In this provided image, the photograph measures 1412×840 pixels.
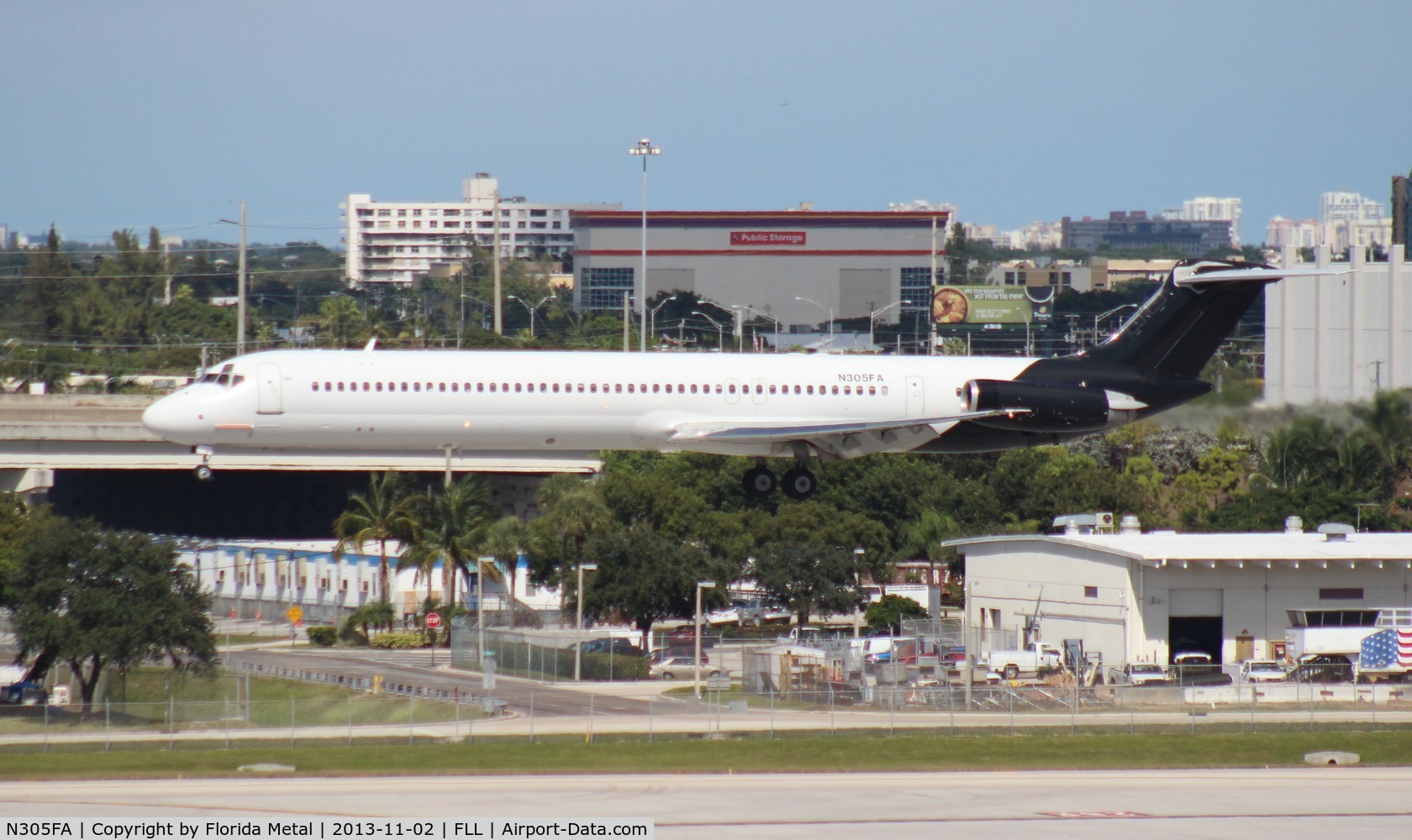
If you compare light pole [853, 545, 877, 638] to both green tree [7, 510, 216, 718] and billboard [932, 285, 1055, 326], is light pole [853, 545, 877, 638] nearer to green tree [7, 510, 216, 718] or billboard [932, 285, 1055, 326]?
green tree [7, 510, 216, 718]

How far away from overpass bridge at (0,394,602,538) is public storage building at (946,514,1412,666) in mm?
26135

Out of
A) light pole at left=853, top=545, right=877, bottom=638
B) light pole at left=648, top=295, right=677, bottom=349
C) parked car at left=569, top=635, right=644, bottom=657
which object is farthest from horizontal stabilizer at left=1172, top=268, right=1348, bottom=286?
light pole at left=648, top=295, right=677, bottom=349

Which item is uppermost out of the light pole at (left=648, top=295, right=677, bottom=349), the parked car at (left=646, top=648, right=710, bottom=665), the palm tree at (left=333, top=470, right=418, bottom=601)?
the light pole at (left=648, top=295, right=677, bottom=349)

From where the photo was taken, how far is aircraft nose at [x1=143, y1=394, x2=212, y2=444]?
41812 millimetres

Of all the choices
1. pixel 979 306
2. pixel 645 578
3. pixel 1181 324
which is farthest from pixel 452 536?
pixel 979 306

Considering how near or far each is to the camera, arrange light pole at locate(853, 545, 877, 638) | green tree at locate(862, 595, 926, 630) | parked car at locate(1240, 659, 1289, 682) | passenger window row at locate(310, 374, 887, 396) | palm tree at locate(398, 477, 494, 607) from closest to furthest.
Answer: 1. passenger window row at locate(310, 374, 887, 396)
2. parked car at locate(1240, 659, 1289, 682)
3. green tree at locate(862, 595, 926, 630)
4. light pole at locate(853, 545, 877, 638)
5. palm tree at locate(398, 477, 494, 607)

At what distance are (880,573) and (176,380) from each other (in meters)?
51.6

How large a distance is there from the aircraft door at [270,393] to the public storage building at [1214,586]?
28939 mm

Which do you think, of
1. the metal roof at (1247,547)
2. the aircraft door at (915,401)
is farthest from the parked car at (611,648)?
the aircraft door at (915,401)

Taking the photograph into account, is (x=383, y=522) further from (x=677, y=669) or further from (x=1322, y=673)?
(x=1322, y=673)

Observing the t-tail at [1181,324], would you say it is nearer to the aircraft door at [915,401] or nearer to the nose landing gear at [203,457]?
the aircraft door at [915,401]

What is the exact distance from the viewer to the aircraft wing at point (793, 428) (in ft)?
140

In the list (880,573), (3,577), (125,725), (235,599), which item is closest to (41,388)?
(235,599)

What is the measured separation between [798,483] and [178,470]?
5711cm
